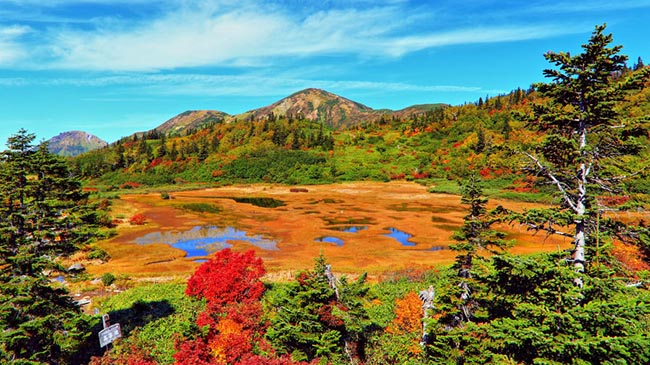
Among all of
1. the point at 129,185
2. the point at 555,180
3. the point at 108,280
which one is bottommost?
the point at 108,280

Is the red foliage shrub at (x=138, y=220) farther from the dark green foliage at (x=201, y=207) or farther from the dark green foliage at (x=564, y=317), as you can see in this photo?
the dark green foliage at (x=564, y=317)

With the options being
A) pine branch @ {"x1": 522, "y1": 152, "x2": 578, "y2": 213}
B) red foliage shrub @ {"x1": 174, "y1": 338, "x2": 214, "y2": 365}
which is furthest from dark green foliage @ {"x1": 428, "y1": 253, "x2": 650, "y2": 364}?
red foliage shrub @ {"x1": 174, "y1": 338, "x2": 214, "y2": 365}

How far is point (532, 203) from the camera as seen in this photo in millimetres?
82250

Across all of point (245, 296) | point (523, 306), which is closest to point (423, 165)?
point (245, 296)

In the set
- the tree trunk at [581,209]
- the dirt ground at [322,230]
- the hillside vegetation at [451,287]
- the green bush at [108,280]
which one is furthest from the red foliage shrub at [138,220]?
the tree trunk at [581,209]

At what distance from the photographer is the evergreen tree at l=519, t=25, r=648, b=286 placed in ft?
32.7

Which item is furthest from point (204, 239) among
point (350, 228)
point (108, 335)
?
point (108, 335)

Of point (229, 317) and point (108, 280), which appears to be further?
point (108, 280)

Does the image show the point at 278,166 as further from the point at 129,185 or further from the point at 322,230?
the point at 322,230

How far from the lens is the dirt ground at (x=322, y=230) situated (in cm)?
3859

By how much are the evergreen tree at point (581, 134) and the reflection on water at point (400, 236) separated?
3905 cm

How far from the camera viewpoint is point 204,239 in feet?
170

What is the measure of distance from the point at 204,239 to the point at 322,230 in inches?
783

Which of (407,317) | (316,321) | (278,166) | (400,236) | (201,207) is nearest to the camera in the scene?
(316,321)
